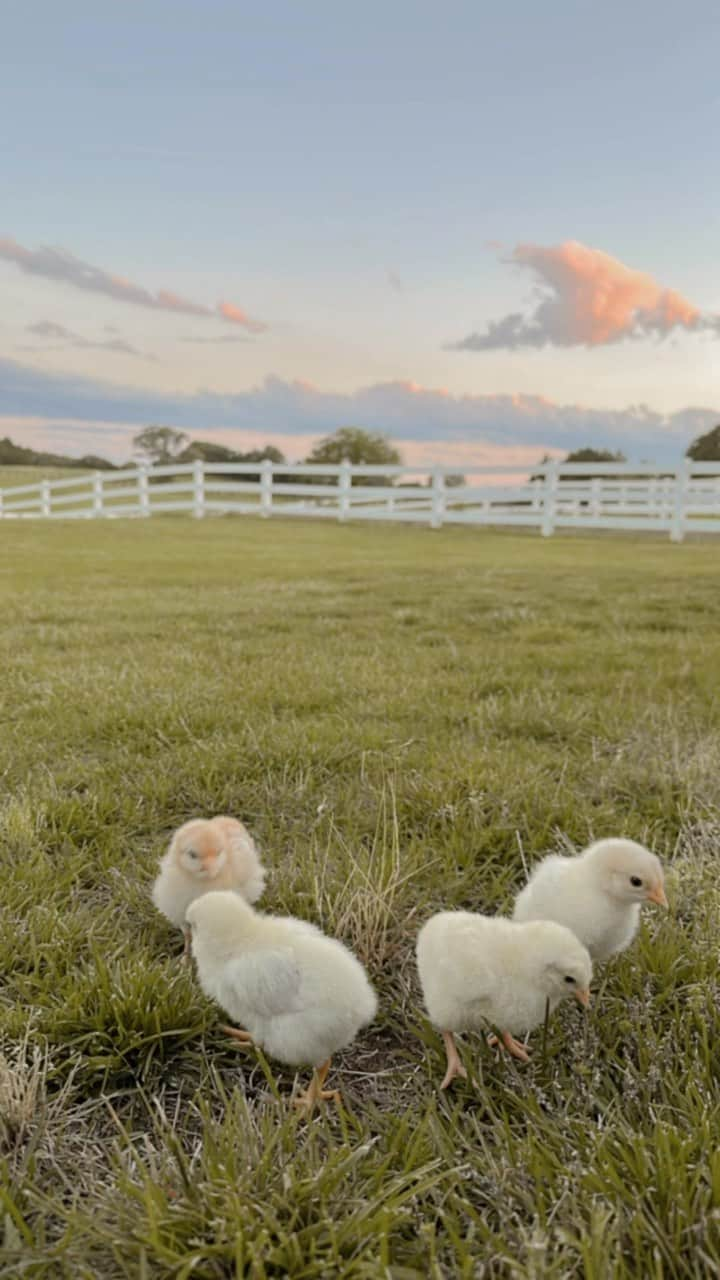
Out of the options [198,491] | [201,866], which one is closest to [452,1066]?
[201,866]

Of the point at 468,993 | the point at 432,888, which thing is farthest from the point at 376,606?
the point at 468,993

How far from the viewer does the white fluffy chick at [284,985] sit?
1532mm

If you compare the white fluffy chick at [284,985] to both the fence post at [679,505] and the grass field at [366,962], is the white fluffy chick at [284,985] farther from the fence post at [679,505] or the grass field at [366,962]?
the fence post at [679,505]

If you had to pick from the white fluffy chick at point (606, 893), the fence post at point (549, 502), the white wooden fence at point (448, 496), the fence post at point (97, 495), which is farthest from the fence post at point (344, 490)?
the white fluffy chick at point (606, 893)

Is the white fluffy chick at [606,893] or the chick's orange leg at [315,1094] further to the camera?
the white fluffy chick at [606,893]

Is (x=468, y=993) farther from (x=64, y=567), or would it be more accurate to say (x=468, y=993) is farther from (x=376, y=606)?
(x=64, y=567)

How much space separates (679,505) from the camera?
1977 centimetres

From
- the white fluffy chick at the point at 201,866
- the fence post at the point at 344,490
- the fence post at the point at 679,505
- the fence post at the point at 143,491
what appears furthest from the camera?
the fence post at the point at 143,491

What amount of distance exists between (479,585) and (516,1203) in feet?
29.3

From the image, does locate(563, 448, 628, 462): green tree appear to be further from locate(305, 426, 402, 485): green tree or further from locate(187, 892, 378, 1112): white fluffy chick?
locate(187, 892, 378, 1112): white fluffy chick

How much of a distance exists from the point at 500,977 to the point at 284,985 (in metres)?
0.47

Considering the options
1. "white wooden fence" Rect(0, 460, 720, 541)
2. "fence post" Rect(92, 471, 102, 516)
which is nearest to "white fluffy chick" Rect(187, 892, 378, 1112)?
"white wooden fence" Rect(0, 460, 720, 541)

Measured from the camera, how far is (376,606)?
795 cm

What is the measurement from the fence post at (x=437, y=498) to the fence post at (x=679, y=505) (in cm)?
655
